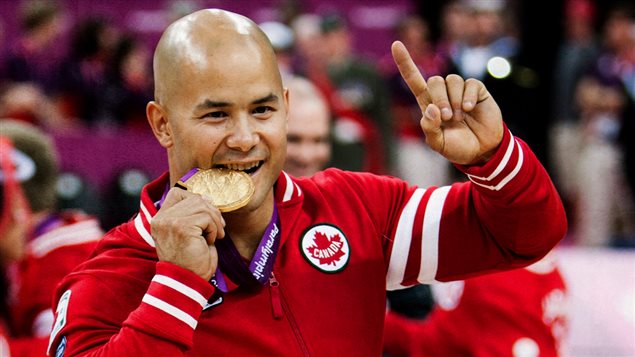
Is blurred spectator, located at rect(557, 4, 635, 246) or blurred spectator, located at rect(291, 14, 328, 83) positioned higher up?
blurred spectator, located at rect(291, 14, 328, 83)

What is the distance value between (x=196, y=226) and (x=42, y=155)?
1803 mm

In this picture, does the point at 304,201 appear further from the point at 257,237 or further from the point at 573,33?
the point at 573,33

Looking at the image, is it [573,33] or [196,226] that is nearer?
[196,226]

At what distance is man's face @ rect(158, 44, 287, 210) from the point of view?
2658mm

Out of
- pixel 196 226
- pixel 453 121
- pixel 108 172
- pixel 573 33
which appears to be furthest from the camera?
pixel 573 33

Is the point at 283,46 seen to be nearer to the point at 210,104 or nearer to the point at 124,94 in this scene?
the point at 124,94

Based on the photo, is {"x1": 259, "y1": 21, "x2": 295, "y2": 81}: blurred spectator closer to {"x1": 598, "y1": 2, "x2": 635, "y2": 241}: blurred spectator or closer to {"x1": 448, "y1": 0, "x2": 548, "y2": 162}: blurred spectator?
{"x1": 448, "y1": 0, "x2": 548, "y2": 162}: blurred spectator

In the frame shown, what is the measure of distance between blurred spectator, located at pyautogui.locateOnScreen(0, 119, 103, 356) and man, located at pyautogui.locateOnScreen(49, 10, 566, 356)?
1093mm

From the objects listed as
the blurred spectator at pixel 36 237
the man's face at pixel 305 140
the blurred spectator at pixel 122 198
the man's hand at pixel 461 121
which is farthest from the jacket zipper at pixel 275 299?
the blurred spectator at pixel 122 198

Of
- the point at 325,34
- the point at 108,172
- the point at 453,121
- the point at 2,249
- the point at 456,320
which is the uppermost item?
the point at 453,121

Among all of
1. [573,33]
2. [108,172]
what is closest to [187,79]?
[108,172]

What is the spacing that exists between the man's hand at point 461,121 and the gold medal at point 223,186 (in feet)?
1.50

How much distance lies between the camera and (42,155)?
4113 millimetres

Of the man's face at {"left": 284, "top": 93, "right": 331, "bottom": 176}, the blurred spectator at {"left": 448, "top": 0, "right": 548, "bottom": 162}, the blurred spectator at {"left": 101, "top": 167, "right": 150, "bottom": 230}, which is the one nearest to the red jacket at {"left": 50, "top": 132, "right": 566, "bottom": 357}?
the man's face at {"left": 284, "top": 93, "right": 331, "bottom": 176}
